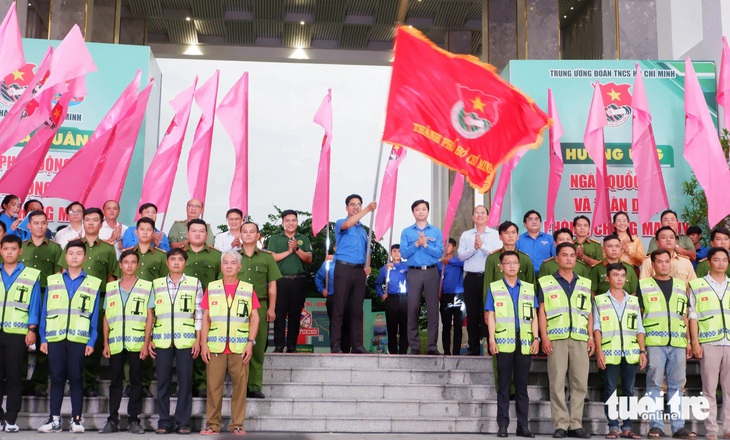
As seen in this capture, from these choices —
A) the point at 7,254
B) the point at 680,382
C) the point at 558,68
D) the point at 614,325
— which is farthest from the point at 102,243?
the point at 558,68

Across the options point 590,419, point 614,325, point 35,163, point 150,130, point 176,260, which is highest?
point 150,130

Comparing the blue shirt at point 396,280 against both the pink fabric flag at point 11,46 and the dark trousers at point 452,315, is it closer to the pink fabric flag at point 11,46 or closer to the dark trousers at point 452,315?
the dark trousers at point 452,315

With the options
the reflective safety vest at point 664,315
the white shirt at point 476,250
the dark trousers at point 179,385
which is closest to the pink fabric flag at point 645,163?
the white shirt at point 476,250

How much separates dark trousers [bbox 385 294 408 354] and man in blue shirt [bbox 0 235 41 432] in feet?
12.9

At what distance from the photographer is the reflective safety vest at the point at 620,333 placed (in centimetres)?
670

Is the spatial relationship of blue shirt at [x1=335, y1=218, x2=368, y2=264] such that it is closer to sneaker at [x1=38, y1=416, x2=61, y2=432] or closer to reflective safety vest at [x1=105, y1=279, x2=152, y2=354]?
reflective safety vest at [x1=105, y1=279, x2=152, y2=354]

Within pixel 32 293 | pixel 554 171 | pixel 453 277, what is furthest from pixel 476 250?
pixel 32 293

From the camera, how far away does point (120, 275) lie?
701cm

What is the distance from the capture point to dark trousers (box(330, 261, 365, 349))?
7.82m

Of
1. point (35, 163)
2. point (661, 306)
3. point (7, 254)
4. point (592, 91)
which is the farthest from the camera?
point (592, 91)

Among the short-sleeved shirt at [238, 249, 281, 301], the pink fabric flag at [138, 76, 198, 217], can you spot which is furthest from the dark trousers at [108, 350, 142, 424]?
the pink fabric flag at [138, 76, 198, 217]

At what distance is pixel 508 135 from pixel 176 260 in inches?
123

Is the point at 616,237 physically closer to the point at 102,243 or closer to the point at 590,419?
the point at 590,419

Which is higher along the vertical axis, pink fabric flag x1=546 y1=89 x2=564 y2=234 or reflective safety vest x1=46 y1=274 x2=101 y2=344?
pink fabric flag x1=546 y1=89 x2=564 y2=234
